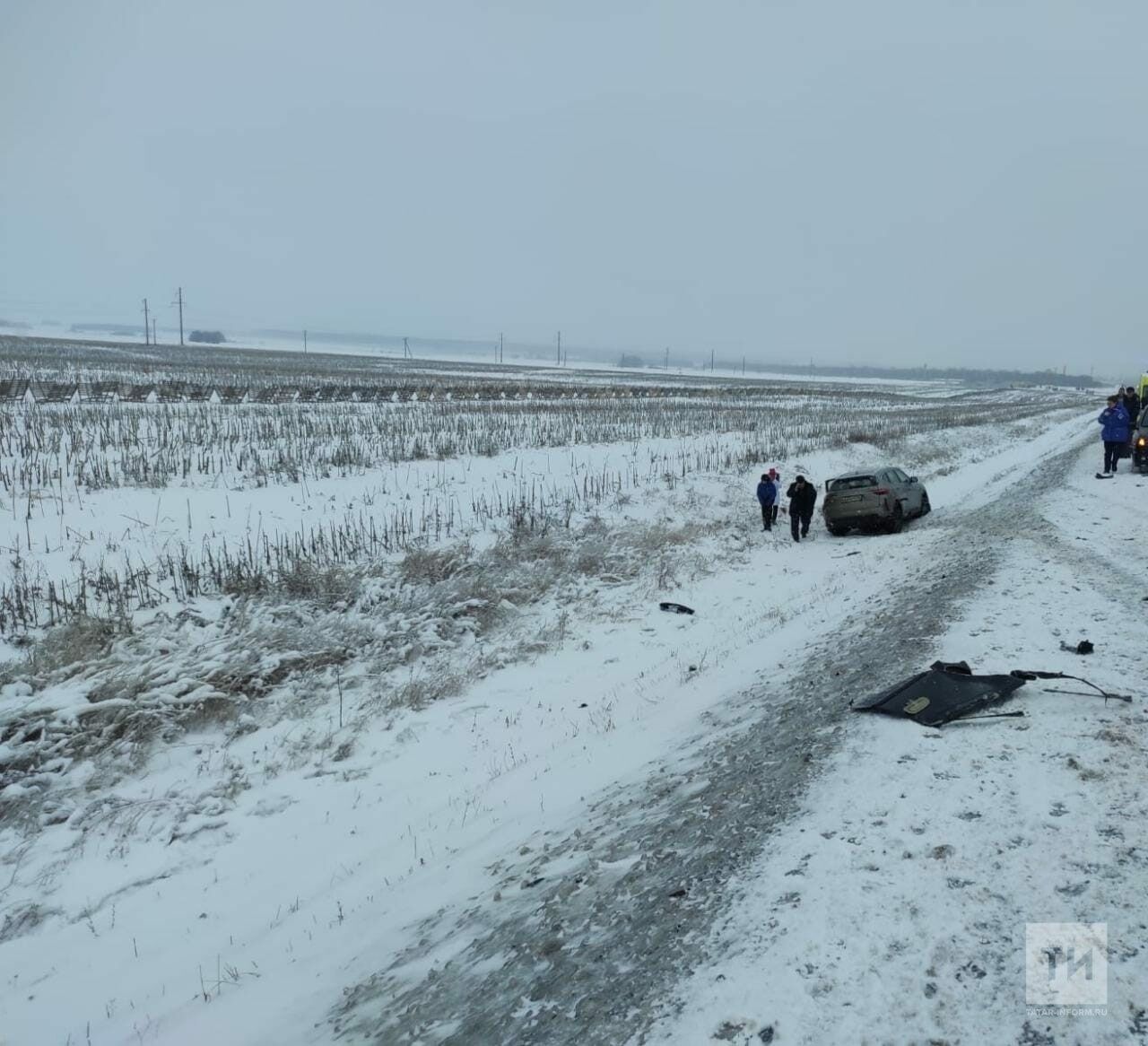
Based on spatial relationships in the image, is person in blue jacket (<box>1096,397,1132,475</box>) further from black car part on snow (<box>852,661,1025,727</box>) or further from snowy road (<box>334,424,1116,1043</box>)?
black car part on snow (<box>852,661,1025,727</box>)

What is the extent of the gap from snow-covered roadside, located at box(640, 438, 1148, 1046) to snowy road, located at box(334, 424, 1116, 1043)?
227mm

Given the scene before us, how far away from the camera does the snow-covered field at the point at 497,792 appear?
3.60 meters

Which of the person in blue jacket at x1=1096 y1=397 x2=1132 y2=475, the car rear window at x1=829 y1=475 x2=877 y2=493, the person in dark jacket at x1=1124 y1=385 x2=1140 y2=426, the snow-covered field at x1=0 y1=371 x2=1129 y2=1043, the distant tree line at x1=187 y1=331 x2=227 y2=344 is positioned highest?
the distant tree line at x1=187 y1=331 x2=227 y2=344

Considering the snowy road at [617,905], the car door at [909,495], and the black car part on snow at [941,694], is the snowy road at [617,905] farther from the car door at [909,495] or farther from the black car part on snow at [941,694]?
the car door at [909,495]

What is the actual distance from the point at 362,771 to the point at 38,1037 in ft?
10.3

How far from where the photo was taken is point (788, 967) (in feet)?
11.3

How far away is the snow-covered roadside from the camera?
3115 mm

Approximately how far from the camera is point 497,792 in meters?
6.73

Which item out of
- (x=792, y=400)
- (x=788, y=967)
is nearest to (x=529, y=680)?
(x=788, y=967)

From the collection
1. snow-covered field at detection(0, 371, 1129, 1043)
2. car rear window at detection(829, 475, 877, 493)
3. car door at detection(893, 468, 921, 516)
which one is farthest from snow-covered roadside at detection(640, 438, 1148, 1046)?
car door at detection(893, 468, 921, 516)

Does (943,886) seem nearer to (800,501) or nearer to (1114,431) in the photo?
(800,501)

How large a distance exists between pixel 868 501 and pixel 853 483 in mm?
605

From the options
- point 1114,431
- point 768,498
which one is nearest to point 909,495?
point 768,498

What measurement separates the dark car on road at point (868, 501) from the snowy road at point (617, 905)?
9796mm
